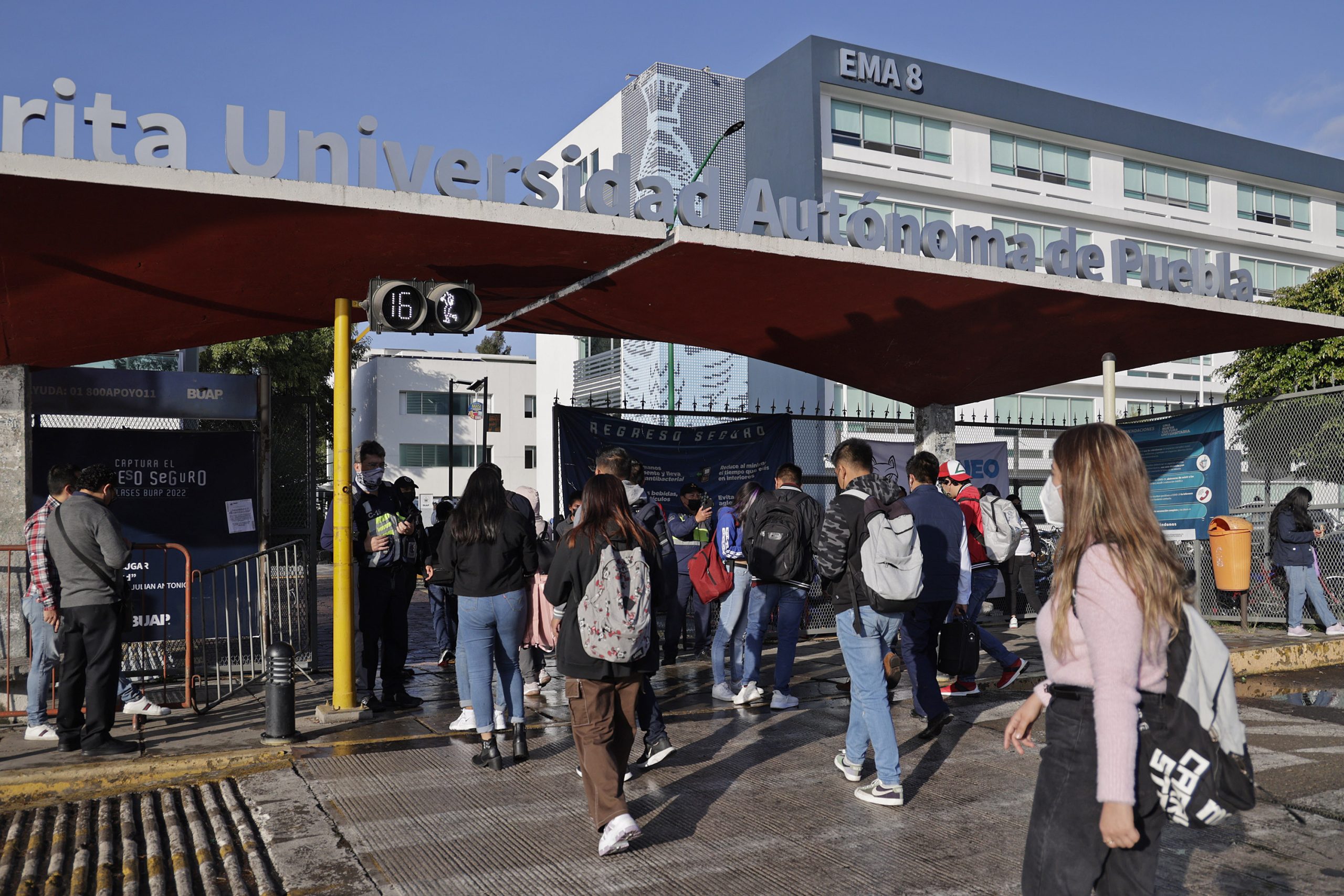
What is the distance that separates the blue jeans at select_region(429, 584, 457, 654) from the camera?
10.1 m

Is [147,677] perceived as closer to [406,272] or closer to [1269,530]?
[406,272]

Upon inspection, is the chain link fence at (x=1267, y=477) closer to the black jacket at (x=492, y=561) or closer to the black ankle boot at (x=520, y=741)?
the black jacket at (x=492, y=561)

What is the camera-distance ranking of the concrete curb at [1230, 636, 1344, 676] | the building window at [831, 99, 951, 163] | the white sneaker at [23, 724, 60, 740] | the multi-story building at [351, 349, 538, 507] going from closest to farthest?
the white sneaker at [23, 724, 60, 740], the concrete curb at [1230, 636, 1344, 676], the building window at [831, 99, 951, 163], the multi-story building at [351, 349, 538, 507]

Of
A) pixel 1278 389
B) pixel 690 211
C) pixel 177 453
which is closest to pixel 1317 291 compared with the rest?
pixel 1278 389

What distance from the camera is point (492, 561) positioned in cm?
628

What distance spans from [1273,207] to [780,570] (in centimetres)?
4411

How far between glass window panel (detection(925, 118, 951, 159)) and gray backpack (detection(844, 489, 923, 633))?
31.9 m

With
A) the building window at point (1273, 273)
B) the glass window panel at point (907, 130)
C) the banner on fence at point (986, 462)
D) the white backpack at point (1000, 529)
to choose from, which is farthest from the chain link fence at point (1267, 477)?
the building window at point (1273, 273)

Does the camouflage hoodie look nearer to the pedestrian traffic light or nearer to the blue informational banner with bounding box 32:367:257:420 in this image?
the pedestrian traffic light

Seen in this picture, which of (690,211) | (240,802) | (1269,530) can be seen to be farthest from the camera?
(1269,530)

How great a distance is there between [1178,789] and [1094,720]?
242 millimetres

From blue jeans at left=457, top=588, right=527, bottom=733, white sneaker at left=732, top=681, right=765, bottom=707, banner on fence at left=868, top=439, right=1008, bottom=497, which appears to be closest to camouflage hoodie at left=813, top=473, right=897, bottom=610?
blue jeans at left=457, top=588, right=527, bottom=733

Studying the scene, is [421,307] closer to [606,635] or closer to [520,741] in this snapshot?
[520,741]

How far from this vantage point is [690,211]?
7625 millimetres
